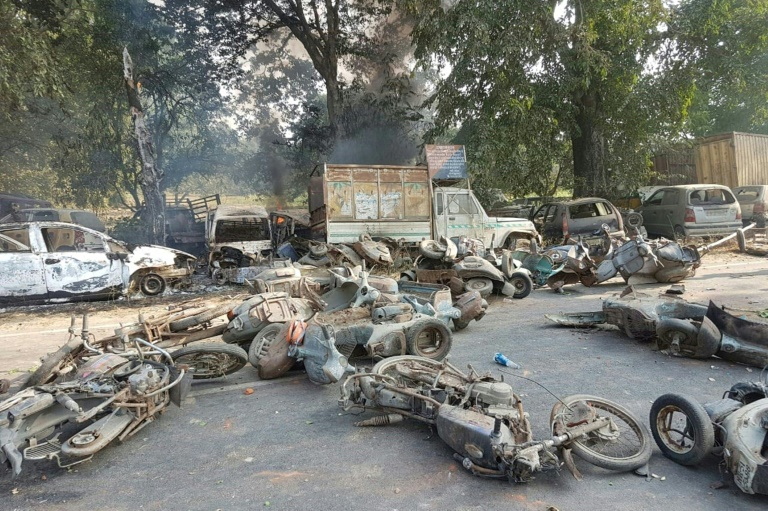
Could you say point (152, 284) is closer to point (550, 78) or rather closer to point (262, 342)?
point (262, 342)

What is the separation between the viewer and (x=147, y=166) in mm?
12633

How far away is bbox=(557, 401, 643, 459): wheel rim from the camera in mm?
2945

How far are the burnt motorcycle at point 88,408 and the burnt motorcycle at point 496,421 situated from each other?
1.49 m

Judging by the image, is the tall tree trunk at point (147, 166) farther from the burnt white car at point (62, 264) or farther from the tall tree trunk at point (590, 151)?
the tall tree trunk at point (590, 151)

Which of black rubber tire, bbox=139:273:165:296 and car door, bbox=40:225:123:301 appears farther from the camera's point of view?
black rubber tire, bbox=139:273:165:296

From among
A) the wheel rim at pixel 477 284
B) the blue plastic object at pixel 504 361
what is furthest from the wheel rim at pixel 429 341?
the wheel rim at pixel 477 284

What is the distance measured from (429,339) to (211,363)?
237 centimetres

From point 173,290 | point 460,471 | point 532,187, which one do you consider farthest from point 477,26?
point 460,471

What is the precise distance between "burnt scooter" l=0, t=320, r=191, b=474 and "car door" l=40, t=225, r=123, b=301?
5.31 metres

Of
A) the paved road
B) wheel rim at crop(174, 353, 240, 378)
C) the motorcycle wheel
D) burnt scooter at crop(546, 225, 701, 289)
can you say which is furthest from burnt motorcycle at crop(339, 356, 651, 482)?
burnt scooter at crop(546, 225, 701, 289)

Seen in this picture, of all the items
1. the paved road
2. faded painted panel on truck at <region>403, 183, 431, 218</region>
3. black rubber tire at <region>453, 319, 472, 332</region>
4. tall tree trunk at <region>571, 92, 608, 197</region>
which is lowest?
the paved road

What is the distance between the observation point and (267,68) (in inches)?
1042

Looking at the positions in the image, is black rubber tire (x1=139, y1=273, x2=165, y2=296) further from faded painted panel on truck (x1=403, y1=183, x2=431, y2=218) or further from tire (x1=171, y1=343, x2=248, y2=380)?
faded painted panel on truck (x1=403, y1=183, x2=431, y2=218)

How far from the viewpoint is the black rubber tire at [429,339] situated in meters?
4.73
